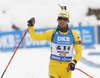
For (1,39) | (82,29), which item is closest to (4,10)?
(1,39)

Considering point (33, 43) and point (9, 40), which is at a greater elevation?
point (9, 40)

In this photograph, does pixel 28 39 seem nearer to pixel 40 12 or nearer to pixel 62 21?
pixel 40 12

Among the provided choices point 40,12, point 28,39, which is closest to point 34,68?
point 28,39

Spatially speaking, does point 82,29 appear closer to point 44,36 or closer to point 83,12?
point 83,12

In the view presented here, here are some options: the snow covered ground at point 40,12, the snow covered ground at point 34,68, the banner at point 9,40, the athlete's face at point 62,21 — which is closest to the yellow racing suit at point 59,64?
the athlete's face at point 62,21

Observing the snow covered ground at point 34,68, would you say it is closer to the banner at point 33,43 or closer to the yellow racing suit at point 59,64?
the banner at point 33,43

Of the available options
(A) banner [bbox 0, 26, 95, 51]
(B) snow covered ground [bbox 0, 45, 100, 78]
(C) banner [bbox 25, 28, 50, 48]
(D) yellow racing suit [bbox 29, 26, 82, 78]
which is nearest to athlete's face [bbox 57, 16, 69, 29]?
(D) yellow racing suit [bbox 29, 26, 82, 78]

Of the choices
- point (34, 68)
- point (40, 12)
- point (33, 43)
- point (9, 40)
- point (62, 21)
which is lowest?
point (34, 68)

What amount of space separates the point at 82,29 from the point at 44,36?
36.6 feet

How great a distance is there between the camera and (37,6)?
77.8 ft

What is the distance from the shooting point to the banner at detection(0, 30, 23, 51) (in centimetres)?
1595

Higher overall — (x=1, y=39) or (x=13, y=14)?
(x=13, y=14)

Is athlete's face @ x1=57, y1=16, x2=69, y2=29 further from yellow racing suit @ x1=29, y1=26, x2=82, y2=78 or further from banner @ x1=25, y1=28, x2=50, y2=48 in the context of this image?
banner @ x1=25, y1=28, x2=50, y2=48

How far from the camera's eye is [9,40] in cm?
1602
